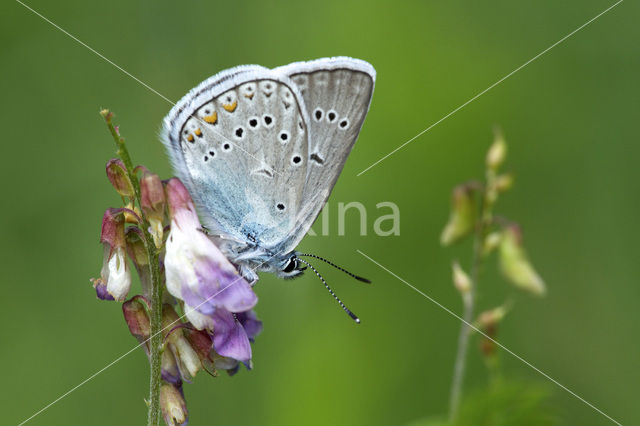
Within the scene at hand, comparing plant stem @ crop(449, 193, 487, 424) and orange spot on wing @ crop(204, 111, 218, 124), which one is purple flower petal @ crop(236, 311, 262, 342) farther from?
plant stem @ crop(449, 193, 487, 424)

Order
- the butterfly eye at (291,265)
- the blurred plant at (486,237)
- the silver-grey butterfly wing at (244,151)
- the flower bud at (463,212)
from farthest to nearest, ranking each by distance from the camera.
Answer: the flower bud at (463,212)
the blurred plant at (486,237)
the butterfly eye at (291,265)
the silver-grey butterfly wing at (244,151)

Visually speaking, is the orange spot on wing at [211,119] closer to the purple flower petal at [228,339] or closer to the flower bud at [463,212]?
the purple flower petal at [228,339]

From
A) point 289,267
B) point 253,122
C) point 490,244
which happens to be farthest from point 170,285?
point 490,244

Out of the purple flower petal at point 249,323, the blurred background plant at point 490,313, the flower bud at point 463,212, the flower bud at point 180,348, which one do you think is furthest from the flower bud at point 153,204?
the flower bud at point 463,212

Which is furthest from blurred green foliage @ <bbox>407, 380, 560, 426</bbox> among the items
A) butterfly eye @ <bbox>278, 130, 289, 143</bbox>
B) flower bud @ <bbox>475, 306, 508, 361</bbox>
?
butterfly eye @ <bbox>278, 130, 289, 143</bbox>

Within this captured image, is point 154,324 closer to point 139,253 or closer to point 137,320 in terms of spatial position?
point 137,320

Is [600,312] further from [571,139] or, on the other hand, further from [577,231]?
[571,139]

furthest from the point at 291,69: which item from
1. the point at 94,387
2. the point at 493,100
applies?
the point at 493,100
